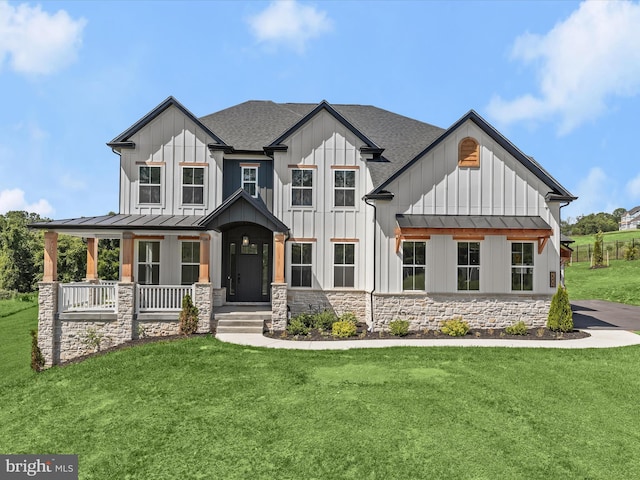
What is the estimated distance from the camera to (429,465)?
20.5 ft

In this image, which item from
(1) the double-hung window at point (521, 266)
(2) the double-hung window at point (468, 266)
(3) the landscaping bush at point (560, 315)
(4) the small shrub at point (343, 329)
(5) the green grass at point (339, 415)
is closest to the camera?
(5) the green grass at point (339, 415)

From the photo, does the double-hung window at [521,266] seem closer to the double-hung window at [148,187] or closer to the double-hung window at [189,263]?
the double-hung window at [189,263]

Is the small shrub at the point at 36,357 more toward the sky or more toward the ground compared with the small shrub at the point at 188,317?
more toward the ground

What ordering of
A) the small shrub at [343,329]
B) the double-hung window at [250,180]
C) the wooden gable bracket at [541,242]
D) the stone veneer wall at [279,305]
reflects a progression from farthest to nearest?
1. the double-hung window at [250,180]
2. the wooden gable bracket at [541,242]
3. the stone veneer wall at [279,305]
4. the small shrub at [343,329]

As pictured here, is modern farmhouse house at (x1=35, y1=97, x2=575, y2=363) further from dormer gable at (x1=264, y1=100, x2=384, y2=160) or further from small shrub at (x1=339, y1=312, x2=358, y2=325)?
small shrub at (x1=339, y1=312, x2=358, y2=325)

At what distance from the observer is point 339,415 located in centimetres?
768

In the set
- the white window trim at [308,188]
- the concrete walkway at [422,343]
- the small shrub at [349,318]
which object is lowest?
the concrete walkway at [422,343]

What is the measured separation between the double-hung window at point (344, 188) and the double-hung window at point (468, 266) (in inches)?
194

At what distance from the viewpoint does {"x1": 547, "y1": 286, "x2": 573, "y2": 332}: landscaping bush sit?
14.9 metres

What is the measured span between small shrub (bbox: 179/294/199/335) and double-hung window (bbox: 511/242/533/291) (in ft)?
40.9

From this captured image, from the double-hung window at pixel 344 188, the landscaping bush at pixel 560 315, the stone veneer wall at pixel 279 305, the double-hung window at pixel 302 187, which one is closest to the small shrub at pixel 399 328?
the stone veneer wall at pixel 279 305

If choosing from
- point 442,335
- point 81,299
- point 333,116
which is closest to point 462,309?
point 442,335

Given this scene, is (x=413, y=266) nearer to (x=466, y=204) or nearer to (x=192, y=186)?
(x=466, y=204)

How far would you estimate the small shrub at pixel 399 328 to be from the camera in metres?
14.6
